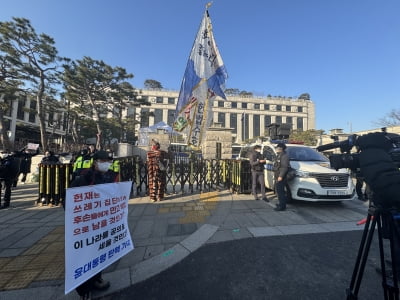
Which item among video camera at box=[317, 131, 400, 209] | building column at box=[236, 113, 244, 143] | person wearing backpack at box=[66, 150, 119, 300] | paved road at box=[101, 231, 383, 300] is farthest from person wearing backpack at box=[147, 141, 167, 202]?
building column at box=[236, 113, 244, 143]

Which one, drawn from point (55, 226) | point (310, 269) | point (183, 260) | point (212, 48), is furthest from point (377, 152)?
point (55, 226)

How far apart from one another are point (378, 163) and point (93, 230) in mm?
2957

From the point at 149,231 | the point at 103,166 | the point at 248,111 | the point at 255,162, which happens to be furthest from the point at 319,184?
the point at 248,111

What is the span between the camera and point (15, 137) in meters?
29.0

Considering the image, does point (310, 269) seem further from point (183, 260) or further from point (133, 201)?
point (133, 201)

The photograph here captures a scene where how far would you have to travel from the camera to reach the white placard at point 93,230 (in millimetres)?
1782

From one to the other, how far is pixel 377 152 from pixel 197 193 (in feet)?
19.6

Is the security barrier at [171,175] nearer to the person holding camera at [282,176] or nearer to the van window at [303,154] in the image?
the van window at [303,154]

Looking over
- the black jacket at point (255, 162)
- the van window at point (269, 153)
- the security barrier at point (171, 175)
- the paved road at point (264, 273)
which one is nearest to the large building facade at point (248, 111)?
the security barrier at point (171, 175)

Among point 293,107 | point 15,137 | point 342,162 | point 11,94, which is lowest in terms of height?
point 342,162

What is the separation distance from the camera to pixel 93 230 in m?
2.00

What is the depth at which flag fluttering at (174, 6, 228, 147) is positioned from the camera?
5.41 m

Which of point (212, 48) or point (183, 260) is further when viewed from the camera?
point (212, 48)

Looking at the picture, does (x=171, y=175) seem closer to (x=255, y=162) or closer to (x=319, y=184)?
(x=255, y=162)
